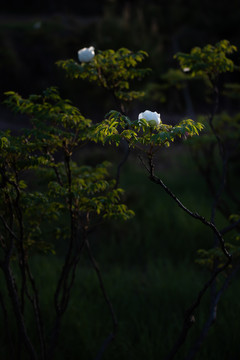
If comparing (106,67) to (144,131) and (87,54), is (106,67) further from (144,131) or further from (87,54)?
(144,131)

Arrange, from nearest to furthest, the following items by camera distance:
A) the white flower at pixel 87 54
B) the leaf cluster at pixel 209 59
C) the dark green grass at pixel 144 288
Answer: the white flower at pixel 87 54 → the leaf cluster at pixel 209 59 → the dark green grass at pixel 144 288

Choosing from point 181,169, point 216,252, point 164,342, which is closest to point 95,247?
point 164,342

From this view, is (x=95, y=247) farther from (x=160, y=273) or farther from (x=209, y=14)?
(x=209, y=14)

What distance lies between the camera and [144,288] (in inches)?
193

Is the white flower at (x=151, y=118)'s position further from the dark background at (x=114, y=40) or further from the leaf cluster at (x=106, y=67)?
the dark background at (x=114, y=40)

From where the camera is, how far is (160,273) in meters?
5.38

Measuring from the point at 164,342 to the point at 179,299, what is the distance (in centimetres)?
91

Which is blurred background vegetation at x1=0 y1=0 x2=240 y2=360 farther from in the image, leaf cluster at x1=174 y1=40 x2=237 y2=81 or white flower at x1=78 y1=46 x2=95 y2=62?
white flower at x1=78 y1=46 x2=95 y2=62

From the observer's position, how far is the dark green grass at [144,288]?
3.82m

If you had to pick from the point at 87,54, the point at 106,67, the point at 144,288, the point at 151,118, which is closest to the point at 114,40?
the point at 144,288

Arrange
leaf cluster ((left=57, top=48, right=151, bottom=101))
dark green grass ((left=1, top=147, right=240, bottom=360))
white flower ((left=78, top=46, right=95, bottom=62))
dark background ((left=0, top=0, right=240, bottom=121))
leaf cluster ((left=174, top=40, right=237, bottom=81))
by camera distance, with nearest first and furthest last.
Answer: white flower ((left=78, top=46, right=95, bottom=62)) → leaf cluster ((left=57, top=48, right=151, bottom=101)) → leaf cluster ((left=174, top=40, right=237, bottom=81)) → dark green grass ((left=1, top=147, right=240, bottom=360)) → dark background ((left=0, top=0, right=240, bottom=121))

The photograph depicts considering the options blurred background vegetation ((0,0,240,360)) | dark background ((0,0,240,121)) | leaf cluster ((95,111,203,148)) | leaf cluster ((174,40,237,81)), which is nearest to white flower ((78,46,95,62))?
leaf cluster ((174,40,237,81))

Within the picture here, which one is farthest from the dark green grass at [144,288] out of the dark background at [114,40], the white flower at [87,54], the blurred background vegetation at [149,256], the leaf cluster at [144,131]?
the dark background at [114,40]

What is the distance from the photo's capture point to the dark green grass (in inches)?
150
